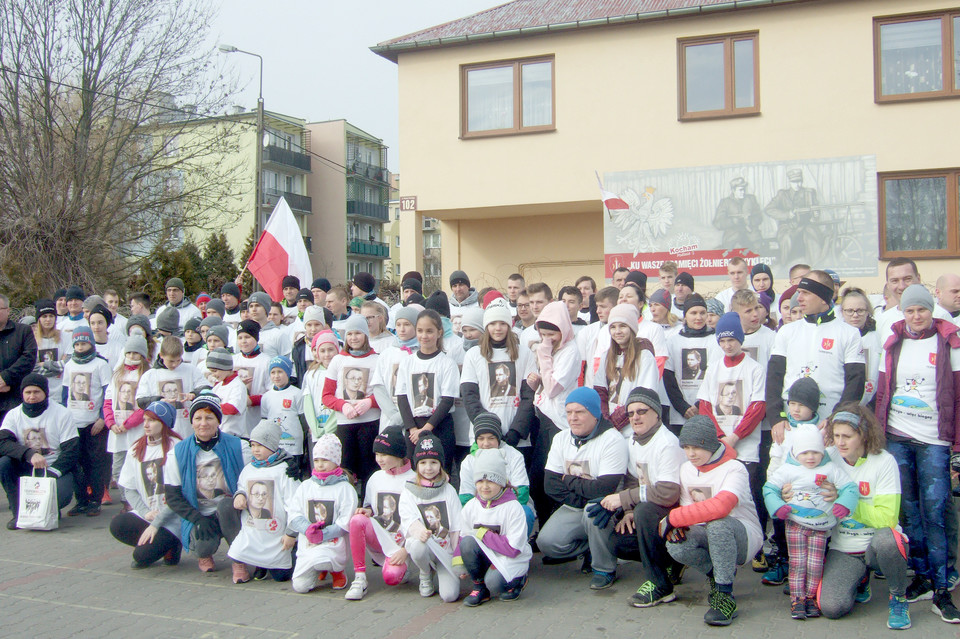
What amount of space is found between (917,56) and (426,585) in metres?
13.4

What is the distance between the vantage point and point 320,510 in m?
5.86

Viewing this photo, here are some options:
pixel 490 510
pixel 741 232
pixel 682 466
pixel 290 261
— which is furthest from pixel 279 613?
pixel 741 232

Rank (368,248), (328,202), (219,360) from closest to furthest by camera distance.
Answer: (219,360) < (328,202) < (368,248)

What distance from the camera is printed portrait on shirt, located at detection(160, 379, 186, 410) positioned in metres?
7.52

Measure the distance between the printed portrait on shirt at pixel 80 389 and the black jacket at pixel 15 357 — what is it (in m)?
0.71

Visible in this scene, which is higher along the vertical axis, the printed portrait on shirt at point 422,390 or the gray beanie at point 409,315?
the gray beanie at point 409,315

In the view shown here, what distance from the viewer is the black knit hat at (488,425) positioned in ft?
19.2

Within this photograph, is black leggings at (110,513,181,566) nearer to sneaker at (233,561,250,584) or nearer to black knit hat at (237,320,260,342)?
sneaker at (233,561,250,584)

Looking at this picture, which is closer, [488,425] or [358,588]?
[358,588]

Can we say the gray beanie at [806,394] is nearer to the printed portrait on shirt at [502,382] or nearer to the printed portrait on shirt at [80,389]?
the printed portrait on shirt at [502,382]

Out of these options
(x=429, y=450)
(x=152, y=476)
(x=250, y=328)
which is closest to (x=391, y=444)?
(x=429, y=450)

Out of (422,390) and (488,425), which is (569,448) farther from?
(422,390)

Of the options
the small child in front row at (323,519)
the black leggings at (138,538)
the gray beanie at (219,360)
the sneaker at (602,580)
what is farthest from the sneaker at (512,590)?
the gray beanie at (219,360)

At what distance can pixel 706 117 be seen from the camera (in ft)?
49.8
